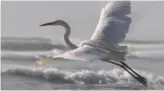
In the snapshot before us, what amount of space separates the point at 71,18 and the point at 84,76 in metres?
0.29

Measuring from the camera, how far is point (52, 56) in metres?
2.59

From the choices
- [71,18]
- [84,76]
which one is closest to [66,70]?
[84,76]

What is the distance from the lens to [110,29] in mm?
2598

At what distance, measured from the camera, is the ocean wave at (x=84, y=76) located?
259cm

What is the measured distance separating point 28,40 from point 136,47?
53 cm

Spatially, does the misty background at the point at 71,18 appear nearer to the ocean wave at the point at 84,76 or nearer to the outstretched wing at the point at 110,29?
the outstretched wing at the point at 110,29

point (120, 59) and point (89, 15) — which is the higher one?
point (89, 15)

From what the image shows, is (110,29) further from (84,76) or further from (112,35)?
(84,76)

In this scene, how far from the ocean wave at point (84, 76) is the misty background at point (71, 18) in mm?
168

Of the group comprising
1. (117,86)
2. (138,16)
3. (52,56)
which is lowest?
(117,86)

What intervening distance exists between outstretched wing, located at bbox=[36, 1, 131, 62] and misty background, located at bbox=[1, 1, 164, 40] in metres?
0.03

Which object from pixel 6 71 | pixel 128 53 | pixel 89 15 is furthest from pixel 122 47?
pixel 6 71

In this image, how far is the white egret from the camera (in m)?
2.58

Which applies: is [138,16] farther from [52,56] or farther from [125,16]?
Answer: [52,56]
